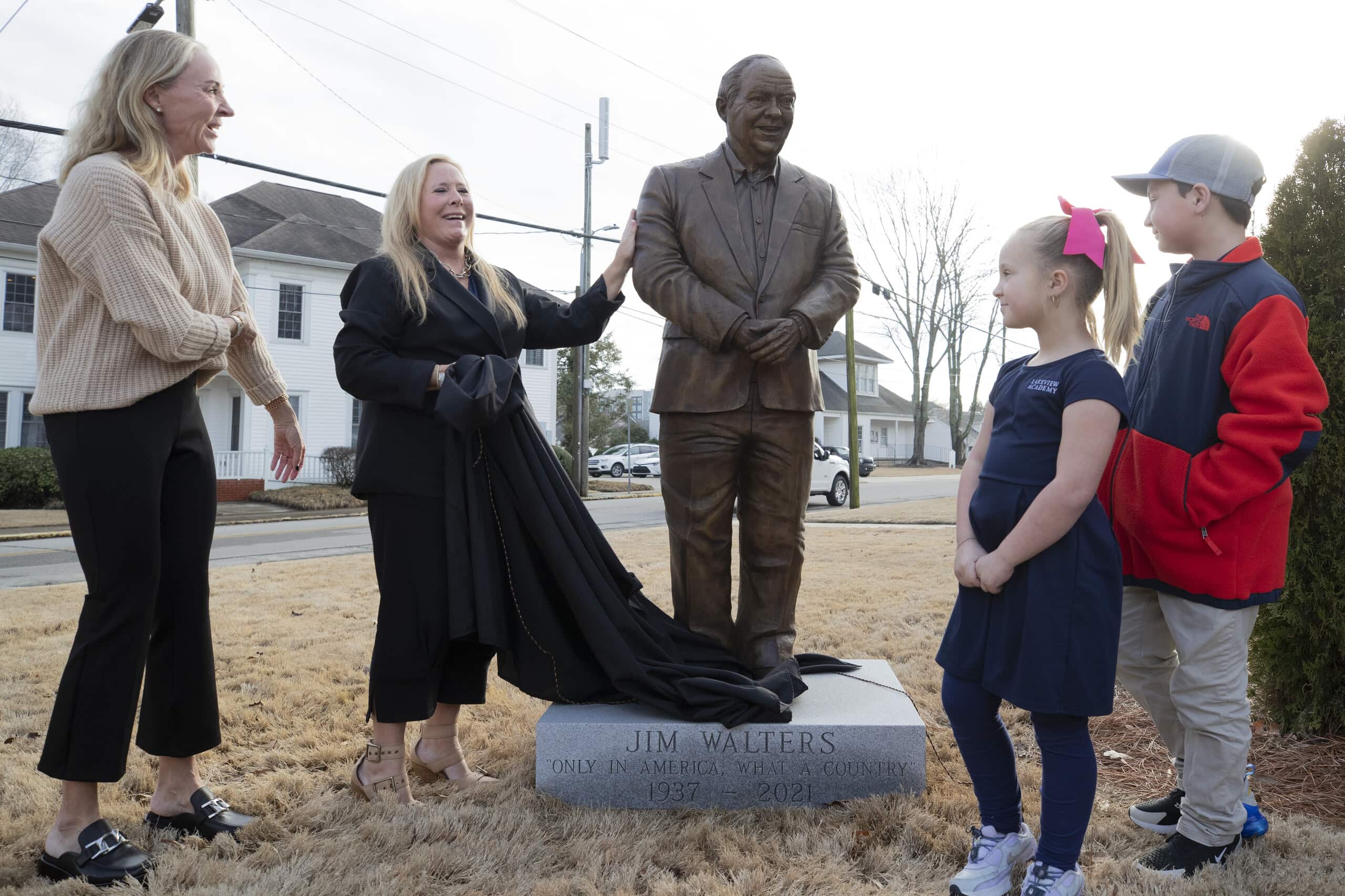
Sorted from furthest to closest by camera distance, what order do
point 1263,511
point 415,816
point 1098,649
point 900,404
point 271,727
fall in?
point 900,404
point 271,727
point 415,816
point 1263,511
point 1098,649

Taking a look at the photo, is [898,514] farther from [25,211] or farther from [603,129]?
[25,211]

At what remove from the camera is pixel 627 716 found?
10.4 ft

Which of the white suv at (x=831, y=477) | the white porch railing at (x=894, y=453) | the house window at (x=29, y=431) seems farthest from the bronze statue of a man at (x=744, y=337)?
the white porch railing at (x=894, y=453)

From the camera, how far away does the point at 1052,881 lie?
2.31 meters

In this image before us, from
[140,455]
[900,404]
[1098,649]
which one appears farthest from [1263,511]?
[900,404]

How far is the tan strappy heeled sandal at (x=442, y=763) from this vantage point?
10.7ft

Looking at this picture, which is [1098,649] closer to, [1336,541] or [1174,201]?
[1174,201]

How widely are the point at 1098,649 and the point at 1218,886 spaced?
0.70 m

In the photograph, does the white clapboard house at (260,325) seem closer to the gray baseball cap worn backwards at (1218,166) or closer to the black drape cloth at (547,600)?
the black drape cloth at (547,600)

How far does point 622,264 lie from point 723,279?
0.37 metres

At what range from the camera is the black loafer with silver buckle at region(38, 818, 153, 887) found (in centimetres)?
249

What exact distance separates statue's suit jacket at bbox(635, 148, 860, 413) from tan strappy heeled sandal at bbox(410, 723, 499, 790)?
1.35 metres

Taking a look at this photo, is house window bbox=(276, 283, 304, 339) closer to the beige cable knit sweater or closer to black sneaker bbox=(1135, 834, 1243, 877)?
the beige cable knit sweater

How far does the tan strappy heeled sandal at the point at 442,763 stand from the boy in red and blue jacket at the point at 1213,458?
6.81ft
